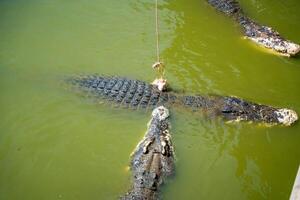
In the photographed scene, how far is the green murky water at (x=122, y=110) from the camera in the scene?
5.38 metres

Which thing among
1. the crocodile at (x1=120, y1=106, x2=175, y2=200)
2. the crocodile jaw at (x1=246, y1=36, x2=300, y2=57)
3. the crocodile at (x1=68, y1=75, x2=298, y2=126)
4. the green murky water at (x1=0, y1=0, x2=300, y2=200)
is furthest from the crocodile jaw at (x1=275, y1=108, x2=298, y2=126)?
the crocodile at (x1=120, y1=106, x2=175, y2=200)

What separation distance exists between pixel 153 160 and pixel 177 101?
1560mm

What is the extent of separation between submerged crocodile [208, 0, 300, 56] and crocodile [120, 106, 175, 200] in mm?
3253

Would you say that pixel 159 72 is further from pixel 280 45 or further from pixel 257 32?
pixel 280 45

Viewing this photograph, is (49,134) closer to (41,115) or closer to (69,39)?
(41,115)

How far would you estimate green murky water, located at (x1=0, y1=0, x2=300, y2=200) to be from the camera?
538cm

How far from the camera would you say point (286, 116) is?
6328 mm

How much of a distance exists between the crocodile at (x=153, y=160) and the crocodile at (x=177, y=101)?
41 centimetres

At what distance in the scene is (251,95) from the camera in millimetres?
6898

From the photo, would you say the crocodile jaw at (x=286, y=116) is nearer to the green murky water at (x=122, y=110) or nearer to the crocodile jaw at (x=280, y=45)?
the green murky water at (x=122, y=110)

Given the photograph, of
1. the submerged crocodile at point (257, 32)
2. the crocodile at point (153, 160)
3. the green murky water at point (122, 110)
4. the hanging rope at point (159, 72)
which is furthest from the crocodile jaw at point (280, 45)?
the crocodile at point (153, 160)

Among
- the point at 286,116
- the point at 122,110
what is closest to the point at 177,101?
the point at 122,110

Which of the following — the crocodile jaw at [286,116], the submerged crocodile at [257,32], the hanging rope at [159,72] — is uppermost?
the submerged crocodile at [257,32]

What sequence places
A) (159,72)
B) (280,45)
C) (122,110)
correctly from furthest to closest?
(280,45) < (159,72) < (122,110)
